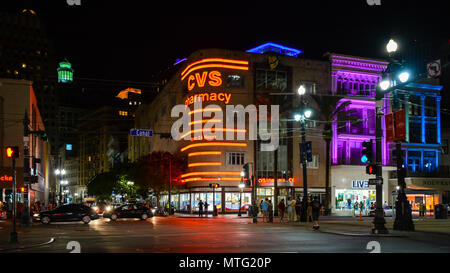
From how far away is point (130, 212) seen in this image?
45.7 metres

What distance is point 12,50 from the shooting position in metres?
157

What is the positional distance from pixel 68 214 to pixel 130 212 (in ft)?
24.5

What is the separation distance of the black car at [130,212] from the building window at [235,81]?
20714 millimetres

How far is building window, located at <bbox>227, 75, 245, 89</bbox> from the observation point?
59969 mm

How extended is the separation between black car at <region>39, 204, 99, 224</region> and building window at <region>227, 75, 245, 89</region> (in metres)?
26.6

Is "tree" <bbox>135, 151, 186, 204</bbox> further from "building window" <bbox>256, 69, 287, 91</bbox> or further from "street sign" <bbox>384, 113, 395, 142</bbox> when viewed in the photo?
"street sign" <bbox>384, 113, 395, 142</bbox>

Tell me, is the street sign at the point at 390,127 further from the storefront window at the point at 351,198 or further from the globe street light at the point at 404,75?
the storefront window at the point at 351,198

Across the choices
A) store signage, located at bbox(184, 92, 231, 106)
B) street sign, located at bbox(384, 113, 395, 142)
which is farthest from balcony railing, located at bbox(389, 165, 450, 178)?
street sign, located at bbox(384, 113, 395, 142)

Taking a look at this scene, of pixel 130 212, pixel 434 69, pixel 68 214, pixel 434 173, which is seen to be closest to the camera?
pixel 434 69

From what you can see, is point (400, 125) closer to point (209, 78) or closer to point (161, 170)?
point (209, 78)

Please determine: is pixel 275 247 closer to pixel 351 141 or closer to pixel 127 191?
pixel 351 141

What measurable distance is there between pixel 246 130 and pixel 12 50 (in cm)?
12348

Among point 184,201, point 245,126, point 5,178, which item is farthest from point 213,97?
point 5,178

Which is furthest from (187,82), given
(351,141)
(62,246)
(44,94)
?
(44,94)
